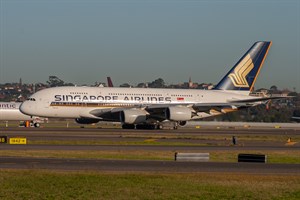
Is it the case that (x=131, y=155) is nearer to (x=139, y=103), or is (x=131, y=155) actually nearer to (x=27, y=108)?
(x=27, y=108)

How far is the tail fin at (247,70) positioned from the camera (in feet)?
291

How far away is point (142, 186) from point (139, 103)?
182 ft

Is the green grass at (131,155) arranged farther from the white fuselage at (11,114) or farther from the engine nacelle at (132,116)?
Result: the white fuselage at (11,114)

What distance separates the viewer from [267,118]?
142 meters

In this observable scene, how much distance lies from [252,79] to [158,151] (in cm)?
4900

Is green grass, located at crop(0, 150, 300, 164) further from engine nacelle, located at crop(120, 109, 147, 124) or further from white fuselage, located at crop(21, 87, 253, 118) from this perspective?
white fuselage, located at crop(21, 87, 253, 118)

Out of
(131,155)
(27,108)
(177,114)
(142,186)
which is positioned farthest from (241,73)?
(142,186)

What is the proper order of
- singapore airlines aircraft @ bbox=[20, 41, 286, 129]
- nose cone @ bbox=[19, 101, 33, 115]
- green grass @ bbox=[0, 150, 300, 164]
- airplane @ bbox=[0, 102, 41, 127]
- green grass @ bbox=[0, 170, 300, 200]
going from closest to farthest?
green grass @ bbox=[0, 170, 300, 200]
green grass @ bbox=[0, 150, 300, 164]
singapore airlines aircraft @ bbox=[20, 41, 286, 129]
nose cone @ bbox=[19, 101, 33, 115]
airplane @ bbox=[0, 102, 41, 127]

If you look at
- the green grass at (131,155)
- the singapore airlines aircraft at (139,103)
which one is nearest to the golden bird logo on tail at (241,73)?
the singapore airlines aircraft at (139,103)

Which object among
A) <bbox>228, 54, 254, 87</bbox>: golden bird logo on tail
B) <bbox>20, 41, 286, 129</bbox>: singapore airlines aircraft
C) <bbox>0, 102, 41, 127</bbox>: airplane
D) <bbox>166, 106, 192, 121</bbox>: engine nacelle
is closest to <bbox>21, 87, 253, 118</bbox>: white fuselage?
<bbox>20, 41, 286, 129</bbox>: singapore airlines aircraft

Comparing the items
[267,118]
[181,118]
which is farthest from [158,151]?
[267,118]

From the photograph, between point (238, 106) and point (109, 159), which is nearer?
point (109, 159)

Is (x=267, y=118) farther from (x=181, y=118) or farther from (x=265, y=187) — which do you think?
(x=265, y=187)

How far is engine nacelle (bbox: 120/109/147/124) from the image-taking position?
7612 centimetres
